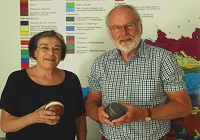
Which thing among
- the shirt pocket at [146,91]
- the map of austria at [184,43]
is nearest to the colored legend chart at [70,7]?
the map of austria at [184,43]

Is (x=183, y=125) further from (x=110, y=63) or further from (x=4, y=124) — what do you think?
(x=4, y=124)

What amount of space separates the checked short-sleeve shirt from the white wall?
92 centimetres

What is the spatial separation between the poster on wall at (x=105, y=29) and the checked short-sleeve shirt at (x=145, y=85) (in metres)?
0.46

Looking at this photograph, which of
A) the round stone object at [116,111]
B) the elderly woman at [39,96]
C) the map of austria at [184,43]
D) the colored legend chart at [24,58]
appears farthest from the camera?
the colored legend chart at [24,58]

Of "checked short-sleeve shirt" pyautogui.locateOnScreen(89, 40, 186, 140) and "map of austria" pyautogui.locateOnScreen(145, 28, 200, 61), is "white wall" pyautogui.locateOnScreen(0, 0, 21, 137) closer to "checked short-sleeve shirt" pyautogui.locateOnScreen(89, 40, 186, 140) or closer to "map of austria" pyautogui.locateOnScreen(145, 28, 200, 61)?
"checked short-sleeve shirt" pyautogui.locateOnScreen(89, 40, 186, 140)

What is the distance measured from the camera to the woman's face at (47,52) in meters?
1.44

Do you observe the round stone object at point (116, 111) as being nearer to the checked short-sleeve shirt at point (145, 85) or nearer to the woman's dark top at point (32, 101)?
the checked short-sleeve shirt at point (145, 85)

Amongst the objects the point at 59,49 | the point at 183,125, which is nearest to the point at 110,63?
the point at 59,49

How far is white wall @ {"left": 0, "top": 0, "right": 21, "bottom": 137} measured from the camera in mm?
1959

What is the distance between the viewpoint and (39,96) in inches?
56.3

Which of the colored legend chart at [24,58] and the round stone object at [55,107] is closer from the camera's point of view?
the round stone object at [55,107]

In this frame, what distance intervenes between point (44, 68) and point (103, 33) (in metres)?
0.66

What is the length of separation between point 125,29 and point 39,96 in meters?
0.65

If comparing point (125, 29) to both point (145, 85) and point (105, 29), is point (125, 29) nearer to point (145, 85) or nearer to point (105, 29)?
point (145, 85)
